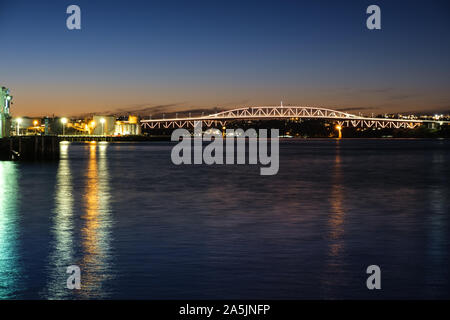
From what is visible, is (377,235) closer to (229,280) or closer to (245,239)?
(245,239)

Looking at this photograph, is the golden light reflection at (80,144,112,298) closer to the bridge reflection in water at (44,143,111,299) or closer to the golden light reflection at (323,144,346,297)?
the bridge reflection in water at (44,143,111,299)

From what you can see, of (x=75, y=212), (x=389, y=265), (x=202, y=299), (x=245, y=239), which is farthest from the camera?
(x=75, y=212)

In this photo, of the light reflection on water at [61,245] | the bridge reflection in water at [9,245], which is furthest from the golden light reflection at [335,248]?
the bridge reflection in water at [9,245]

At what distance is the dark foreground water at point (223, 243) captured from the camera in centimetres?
837

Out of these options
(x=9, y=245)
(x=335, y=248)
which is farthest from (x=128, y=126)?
(x=335, y=248)

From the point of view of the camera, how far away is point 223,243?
1188 centimetres

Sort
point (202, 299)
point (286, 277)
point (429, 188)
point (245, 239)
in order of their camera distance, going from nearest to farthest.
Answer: point (202, 299) < point (286, 277) < point (245, 239) < point (429, 188)

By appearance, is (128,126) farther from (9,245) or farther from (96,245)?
(96,245)

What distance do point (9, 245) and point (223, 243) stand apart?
3.97 meters

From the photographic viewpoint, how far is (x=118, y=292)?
8.01 m

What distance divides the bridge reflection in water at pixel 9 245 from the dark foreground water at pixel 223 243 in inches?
1.0

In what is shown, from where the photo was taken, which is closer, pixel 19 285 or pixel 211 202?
pixel 19 285
